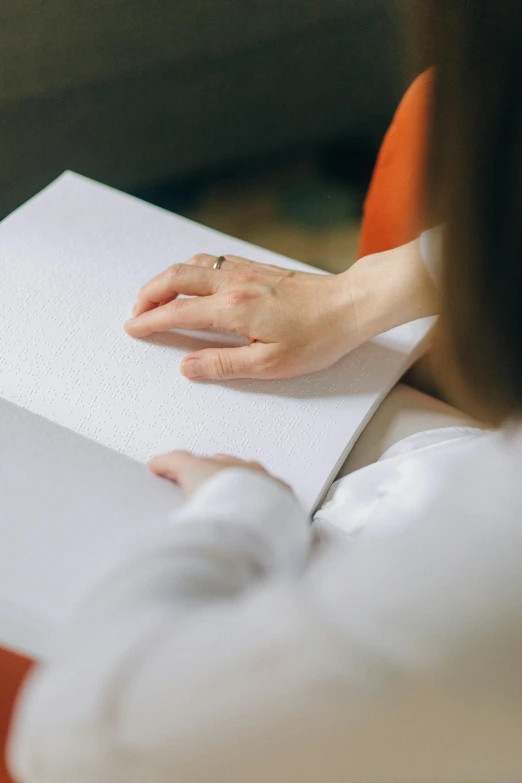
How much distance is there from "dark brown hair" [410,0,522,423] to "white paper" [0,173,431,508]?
0.94 ft

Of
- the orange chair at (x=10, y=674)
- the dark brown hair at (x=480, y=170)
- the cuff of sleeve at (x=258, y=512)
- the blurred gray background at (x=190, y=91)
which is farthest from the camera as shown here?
the blurred gray background at (x=190, y=91)

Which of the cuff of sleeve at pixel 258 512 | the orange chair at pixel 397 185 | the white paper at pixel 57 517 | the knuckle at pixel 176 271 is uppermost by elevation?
the orange chair at pixel 397 185

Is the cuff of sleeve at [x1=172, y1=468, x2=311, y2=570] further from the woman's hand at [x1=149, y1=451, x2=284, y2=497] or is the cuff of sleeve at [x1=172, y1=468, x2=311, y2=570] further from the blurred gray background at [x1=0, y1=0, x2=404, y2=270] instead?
the blurred gray background at [x1=0, y1=0, x2=404, y2=270]

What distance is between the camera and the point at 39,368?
64 cm

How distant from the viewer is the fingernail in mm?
640

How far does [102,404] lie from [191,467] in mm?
121

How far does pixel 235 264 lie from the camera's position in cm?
73

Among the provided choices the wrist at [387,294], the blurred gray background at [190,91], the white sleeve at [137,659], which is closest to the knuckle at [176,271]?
the wrist at [387,294]

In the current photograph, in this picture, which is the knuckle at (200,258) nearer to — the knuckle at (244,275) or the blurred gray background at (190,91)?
the knuckle at (244,275)

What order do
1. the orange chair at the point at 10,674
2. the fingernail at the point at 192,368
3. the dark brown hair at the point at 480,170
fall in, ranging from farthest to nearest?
the fingernail at the point at 192,368, the orange chair at the point at 10,674, the dark brown hair at the point at 480,170

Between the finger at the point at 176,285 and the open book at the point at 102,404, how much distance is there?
1.1 inches

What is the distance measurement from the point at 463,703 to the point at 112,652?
0.55ft

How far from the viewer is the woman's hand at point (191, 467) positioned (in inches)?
21.2

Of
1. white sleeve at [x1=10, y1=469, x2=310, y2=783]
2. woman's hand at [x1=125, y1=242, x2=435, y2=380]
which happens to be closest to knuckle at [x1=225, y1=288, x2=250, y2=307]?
woman's hand at [x1=125, y1=242, x2=435, y2=380]
